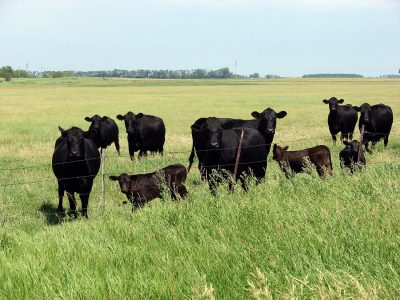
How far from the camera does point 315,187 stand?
607cm

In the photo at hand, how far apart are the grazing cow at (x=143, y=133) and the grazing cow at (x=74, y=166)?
633 centimetres

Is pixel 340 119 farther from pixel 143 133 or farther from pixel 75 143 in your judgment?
pixel 75 143

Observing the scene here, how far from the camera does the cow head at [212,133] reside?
9552mm

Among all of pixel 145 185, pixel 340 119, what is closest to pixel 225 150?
pixel 145 185

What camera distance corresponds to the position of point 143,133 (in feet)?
52.7

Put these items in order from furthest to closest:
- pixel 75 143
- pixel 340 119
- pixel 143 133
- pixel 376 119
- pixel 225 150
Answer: pixel 340 119, pixel 376 119, pixel 143 133, pixel 225 150, pixel 75 143

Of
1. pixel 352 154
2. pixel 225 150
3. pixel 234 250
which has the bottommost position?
pixel 352 154

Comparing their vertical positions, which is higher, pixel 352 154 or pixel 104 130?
pixel 352 154

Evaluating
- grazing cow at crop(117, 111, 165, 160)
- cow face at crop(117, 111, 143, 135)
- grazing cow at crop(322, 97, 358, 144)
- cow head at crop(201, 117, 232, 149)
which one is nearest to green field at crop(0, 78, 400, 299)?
cow head at crop(201, 117, 232, 149)

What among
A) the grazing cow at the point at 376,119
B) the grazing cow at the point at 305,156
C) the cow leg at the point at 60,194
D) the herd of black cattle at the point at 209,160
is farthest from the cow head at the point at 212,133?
the grazing cow at the point at 376,119

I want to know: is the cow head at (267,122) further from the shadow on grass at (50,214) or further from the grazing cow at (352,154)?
the shadow on grass at (50,214)

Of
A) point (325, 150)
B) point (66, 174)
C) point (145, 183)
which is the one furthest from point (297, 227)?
point (325, 150)

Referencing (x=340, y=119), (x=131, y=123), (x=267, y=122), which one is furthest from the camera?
(x=340, y=119)

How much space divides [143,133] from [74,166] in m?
6.97
